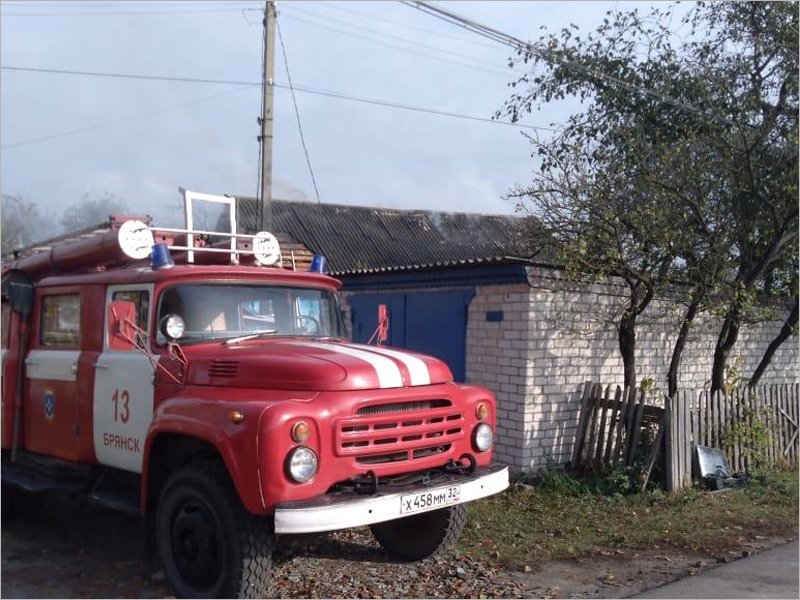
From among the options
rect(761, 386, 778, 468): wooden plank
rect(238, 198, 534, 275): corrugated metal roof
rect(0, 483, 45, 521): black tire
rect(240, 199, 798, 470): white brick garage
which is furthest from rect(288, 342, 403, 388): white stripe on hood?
rect(238, 198, 534, 275): corrugated metal roof

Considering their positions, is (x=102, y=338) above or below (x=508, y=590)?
above

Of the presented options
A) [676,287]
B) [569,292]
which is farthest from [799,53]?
[569,292]

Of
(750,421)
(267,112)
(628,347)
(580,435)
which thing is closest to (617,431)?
(580,435)

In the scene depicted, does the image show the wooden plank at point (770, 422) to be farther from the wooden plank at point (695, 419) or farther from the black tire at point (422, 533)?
the black tire at point (422, 533)

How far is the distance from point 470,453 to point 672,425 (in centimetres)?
365

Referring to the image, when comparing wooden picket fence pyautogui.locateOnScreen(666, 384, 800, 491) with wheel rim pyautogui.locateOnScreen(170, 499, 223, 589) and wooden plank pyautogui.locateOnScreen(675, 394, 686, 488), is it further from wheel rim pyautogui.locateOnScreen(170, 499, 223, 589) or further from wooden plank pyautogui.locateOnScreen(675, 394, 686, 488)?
wheel rim pyautogui.locateOnScreen(170, 499, 223, 589)

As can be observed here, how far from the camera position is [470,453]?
5.63m

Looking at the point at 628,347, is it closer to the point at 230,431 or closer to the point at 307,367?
the point at 307,367

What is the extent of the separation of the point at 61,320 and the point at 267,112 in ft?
25.9

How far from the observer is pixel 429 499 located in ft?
16.8

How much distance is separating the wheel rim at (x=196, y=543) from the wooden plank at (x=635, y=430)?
4.99m

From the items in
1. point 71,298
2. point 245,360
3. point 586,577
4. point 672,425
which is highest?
point 71,298

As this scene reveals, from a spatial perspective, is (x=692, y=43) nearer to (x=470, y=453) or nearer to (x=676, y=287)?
(x=676, y=287)

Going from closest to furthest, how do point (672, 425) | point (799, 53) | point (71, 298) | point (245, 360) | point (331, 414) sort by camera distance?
point (331, 414) → point (245, 360) → point (71, 298) → point (672, 425) → point (799, 53)
